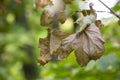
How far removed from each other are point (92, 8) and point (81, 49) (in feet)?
0.77

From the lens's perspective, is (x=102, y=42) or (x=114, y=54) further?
(x=114, y=54)

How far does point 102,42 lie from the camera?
5.28 feet

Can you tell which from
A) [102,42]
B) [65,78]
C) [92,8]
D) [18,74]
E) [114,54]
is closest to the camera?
[102,42]

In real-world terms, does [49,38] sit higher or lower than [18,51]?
higher

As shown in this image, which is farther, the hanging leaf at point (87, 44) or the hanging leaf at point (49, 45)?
the hanging leaf at point (49, 45)

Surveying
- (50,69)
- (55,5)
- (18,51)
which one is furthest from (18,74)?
(55,5)

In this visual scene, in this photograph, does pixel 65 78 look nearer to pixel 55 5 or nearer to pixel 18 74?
pixel 55 5

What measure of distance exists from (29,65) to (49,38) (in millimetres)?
5623

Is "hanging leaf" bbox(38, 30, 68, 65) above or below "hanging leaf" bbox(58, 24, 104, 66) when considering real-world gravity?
below

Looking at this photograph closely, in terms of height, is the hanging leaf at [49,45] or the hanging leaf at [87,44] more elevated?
the hanging leaf at [87,44]

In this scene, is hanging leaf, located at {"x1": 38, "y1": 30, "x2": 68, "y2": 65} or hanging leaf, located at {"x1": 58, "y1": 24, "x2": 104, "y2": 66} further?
hanging leaf, located at {"x1": 38, "y1": 30, "x2": 68, "y2": 65}

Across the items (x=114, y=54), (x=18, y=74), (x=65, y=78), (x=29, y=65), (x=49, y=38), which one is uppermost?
(x=49, y=38)

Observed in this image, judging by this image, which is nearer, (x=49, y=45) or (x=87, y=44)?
(x=87, y=44)

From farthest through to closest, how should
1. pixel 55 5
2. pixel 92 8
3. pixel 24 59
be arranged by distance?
pixel 24 59 < pixel 55 5 < pixel 92 8
